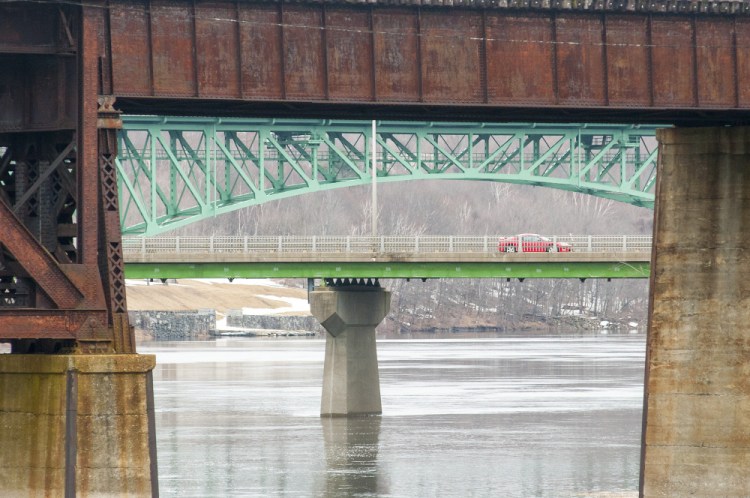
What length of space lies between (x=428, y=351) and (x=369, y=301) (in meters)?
73.6

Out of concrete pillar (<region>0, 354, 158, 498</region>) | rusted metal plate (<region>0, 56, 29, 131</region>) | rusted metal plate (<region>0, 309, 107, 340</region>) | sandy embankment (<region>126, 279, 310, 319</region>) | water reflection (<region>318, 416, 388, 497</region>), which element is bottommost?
sandy embankment (<region>126, 279, 310, 319</region>)

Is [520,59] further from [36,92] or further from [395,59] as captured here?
[36,92]

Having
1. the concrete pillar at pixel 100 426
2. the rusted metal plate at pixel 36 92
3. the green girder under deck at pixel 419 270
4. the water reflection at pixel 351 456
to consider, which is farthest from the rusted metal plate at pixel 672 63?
the green girder under deck at pixel 419 270

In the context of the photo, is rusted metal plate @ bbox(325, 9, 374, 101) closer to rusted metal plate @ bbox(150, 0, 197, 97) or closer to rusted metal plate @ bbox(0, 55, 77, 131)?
rusted metal plate @ bbox(150, 0, 197, 97)

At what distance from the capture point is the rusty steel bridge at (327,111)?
28906mm

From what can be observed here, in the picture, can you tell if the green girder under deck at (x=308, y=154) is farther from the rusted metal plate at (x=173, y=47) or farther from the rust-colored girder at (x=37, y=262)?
the rust-colored girder at (x=37, y=262)

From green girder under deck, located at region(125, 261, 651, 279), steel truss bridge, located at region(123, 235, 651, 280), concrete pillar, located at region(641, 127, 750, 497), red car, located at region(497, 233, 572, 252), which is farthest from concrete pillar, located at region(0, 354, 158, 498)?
red car, located at region(497, 233, 572, 252)

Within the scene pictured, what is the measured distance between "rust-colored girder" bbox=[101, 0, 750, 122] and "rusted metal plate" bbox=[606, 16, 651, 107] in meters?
0.02

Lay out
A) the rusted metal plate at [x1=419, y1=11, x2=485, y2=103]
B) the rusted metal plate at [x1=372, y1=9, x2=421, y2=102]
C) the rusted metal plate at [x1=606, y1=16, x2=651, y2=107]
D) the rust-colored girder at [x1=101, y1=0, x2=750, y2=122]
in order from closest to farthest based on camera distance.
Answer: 1. the rust-colored girder at [x1=101, y1=0, x2=750, y2=122]
2. the rusted metal plate at [x1=372, y1=9, x2=421, y2=102]
3. the rusted metal plate at [x1=419, y1=11, x2=485, y2=103]
4. the rusted metal plate at [x1=606, y1=16, x2=651, y2=107]

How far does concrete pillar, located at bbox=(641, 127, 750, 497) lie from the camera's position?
36281 millimetres

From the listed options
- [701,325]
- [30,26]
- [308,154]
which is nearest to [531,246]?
[308,154]

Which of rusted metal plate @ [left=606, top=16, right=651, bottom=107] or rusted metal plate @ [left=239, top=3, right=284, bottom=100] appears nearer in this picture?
rusted metal plate @ [left=239, top=3, right=284, bottom=100]

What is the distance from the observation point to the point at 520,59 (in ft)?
112

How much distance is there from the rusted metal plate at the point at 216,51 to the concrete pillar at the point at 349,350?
3935cm
